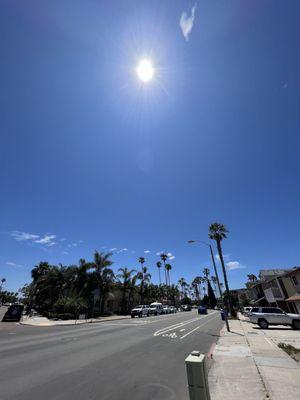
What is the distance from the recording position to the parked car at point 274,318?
21.5 m

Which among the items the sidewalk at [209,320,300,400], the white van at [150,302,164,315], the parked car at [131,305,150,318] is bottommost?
the sidewalk at [209,320,300,400]

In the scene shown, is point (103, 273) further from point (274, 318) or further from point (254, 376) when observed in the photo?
point (254, 376)

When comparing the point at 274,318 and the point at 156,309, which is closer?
the point at 274,318

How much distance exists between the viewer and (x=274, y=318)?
22.5 m

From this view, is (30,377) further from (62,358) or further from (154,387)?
(154,387)

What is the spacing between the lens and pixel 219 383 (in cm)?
614

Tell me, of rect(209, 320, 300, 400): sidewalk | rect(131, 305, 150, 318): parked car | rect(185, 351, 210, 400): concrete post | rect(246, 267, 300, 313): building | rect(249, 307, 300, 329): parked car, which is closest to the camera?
rect(185, 351, 210, 400): concrete post

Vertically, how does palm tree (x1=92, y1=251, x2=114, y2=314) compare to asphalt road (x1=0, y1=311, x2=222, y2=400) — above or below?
above

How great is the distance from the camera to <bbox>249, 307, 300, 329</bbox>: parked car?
21.5m

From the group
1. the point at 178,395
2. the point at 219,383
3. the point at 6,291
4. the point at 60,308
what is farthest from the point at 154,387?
the point at 6,291

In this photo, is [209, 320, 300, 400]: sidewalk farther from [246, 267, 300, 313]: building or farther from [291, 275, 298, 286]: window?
[291, 275, 298, 286]: window

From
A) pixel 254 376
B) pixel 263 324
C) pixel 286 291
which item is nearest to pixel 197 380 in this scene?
pixel 254 376

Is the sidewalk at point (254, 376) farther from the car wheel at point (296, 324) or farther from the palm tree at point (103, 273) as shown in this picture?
the palm tree at point (103, 273)

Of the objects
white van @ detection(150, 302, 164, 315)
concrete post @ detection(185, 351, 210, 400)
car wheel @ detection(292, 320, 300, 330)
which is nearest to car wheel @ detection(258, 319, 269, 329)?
car wheel @ detection(292, 320, 300, 330)
